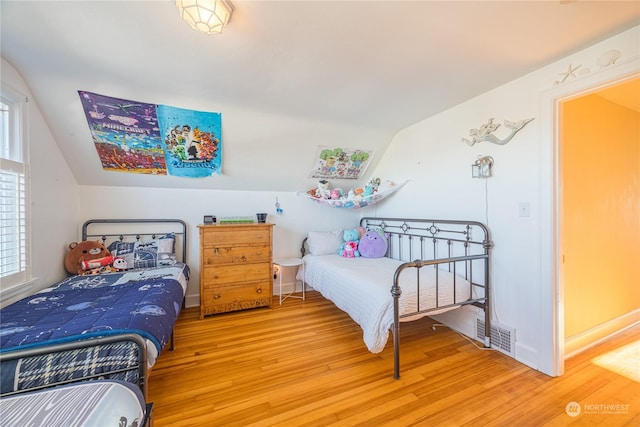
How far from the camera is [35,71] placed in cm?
181

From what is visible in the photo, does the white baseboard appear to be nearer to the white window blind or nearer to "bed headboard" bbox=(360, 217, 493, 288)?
"bed headboard" bbox=(360, 217, 493, 288)

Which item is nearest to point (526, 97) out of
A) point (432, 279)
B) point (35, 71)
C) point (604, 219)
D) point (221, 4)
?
point (604, 219)

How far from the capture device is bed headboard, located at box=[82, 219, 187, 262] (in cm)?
278

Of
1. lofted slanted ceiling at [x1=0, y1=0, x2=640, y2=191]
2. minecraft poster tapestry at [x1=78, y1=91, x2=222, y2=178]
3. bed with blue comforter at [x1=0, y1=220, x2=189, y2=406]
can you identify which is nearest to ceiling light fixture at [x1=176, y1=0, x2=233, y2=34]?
lofted slanted ceiling at [x1=0, y1=0, x2=640, y2=191]

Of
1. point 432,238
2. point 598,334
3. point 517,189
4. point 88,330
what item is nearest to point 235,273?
point 88,330

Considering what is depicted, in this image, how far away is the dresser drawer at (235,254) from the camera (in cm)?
275

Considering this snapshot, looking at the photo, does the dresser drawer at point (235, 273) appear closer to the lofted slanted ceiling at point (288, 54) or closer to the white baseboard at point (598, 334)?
the lofted slanted ceiling at point (288, 54)

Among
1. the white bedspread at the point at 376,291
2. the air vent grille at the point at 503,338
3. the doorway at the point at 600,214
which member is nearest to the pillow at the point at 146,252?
the white bedspread at the point at 376,291

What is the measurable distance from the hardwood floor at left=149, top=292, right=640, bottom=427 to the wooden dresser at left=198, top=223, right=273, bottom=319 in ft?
1.42

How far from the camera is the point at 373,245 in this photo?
124 inches

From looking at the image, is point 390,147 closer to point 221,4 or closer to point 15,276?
point 221,4

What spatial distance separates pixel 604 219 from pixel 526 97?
1.44 m

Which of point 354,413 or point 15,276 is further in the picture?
point 15,276

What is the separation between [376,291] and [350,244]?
1.32m
